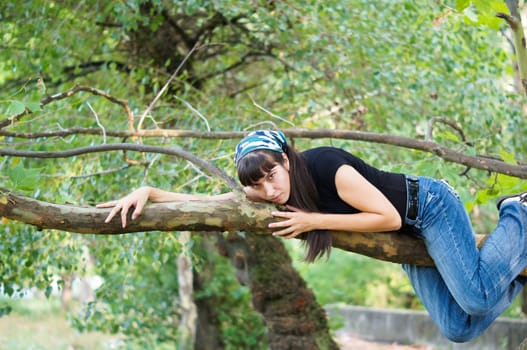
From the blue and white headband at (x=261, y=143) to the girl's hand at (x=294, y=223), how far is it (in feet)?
0.98

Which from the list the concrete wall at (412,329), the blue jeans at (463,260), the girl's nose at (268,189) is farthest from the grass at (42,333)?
the girl's nose at (268,189)

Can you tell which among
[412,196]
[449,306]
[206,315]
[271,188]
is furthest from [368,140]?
[206,315]

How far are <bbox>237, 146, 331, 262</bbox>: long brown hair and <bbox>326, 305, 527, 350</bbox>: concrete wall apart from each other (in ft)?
18.3

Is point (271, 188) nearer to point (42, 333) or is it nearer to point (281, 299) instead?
point (281, 299)

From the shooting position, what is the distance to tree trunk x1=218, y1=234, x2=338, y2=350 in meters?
6.73

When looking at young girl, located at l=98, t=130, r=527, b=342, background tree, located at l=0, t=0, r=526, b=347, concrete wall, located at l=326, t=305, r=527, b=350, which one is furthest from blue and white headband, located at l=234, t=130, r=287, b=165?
concrete wall, located at l=326, t=305, r=527, b=350

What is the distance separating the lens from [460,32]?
6.73 metres

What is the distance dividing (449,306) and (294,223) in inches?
37.3

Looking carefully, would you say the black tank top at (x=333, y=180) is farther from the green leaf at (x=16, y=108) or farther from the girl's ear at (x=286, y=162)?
the green leaf at (x=16, y=108)

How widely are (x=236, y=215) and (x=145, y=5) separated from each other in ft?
14.2

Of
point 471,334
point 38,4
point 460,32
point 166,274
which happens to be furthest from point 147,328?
point 471,334

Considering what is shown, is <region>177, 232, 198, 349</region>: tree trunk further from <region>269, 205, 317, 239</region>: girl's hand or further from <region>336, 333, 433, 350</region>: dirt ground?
<region>269, 205, 317, 239</region>: girl's hand

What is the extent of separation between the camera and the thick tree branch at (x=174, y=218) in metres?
2.50

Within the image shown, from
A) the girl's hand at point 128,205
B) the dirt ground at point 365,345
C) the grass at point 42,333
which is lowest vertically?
the grass at point 42,333
